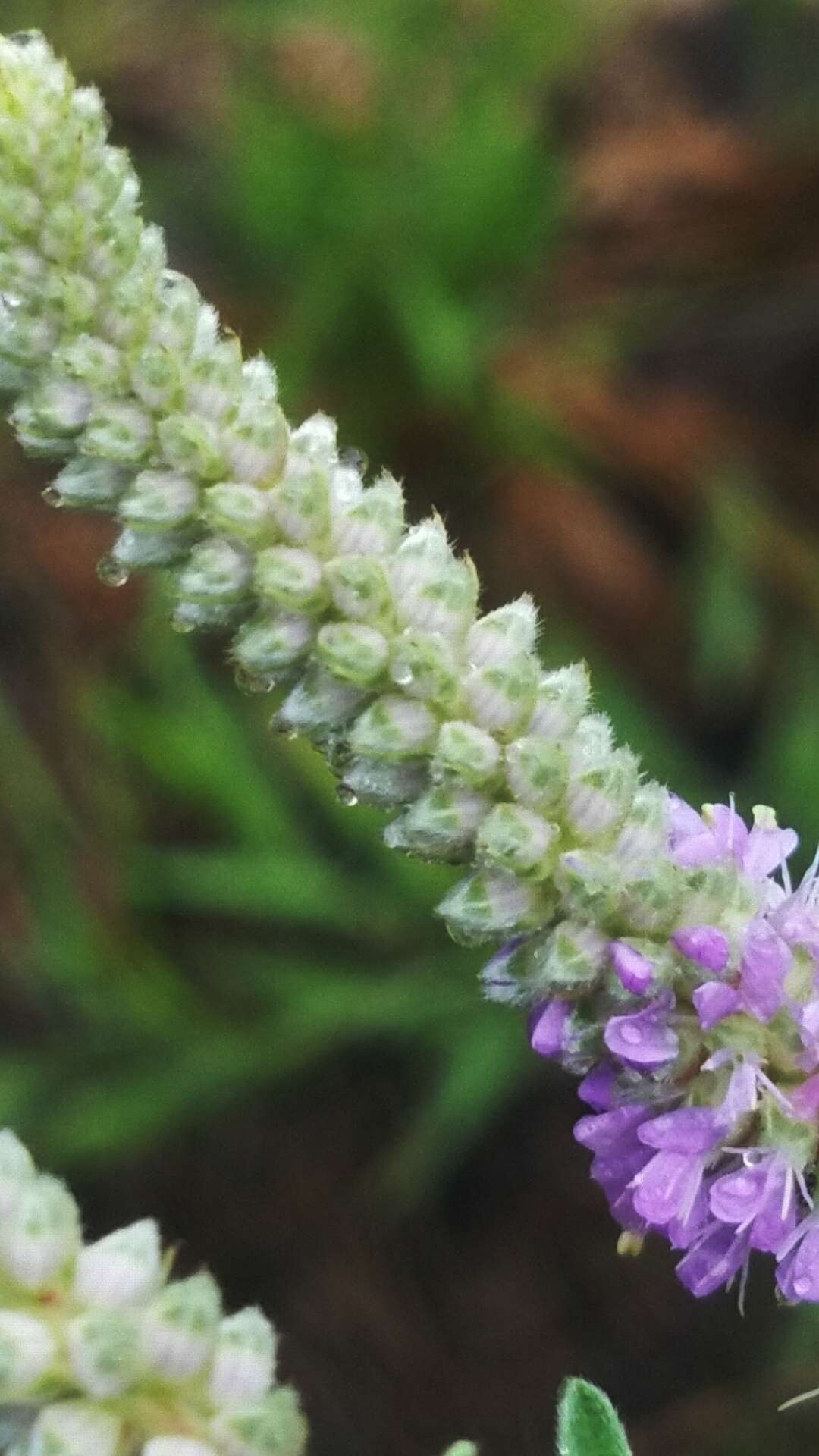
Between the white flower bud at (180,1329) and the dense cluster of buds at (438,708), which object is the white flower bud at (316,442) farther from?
the white flower bud at (180,1329)

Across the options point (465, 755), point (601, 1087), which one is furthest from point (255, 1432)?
point (465, 755)

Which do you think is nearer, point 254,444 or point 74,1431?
point 74,1431

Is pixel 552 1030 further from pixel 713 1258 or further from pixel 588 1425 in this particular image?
pixel 588 1425

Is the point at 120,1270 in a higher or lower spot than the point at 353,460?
lower

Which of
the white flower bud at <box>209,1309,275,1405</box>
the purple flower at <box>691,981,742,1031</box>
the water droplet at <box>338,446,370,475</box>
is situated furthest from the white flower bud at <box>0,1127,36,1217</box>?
the water droplet at <box>338,446,370,475</box>

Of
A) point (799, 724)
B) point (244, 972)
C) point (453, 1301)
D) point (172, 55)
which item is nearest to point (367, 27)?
point (172, 55)

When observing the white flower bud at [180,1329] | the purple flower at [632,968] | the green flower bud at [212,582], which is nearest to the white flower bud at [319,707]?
the green flower bud at [212,582]
